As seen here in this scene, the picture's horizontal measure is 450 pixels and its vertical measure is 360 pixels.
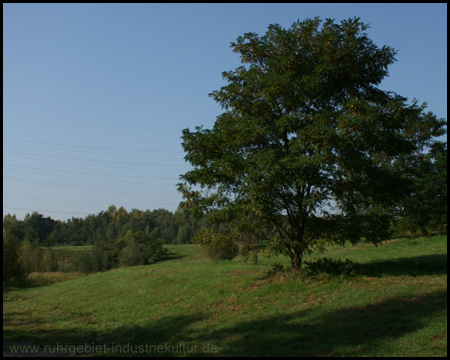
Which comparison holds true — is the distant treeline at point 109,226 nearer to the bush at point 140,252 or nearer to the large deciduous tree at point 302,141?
the bush at point 140,252

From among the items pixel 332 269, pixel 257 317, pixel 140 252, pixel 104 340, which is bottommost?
pixel 104 340

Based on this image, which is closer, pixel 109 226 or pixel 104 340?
pixel 104 340

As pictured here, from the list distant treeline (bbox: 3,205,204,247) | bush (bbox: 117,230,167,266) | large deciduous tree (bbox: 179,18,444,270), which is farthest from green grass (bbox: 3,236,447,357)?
distant treeline (bbox: 3,205,204,247)

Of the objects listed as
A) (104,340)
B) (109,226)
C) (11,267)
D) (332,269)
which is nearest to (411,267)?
(332,269)

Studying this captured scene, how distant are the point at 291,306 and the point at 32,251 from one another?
39.5 metres

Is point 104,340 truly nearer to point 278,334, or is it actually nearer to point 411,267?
point 278,334

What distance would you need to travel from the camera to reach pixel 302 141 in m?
Answer: 12.3

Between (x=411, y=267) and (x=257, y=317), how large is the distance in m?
8.70

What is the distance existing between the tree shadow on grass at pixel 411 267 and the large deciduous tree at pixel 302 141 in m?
2.09

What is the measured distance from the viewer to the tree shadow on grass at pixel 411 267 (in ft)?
45.8

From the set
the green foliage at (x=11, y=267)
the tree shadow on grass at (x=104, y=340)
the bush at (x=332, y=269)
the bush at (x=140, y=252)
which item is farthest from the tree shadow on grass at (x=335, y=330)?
the bush at (x=140, y=252)

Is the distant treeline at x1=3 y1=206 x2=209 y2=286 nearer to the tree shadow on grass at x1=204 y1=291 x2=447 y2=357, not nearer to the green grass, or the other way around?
the green grass

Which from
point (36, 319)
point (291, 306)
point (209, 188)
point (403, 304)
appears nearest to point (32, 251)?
point (36, 319)

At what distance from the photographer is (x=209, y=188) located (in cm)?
1407
